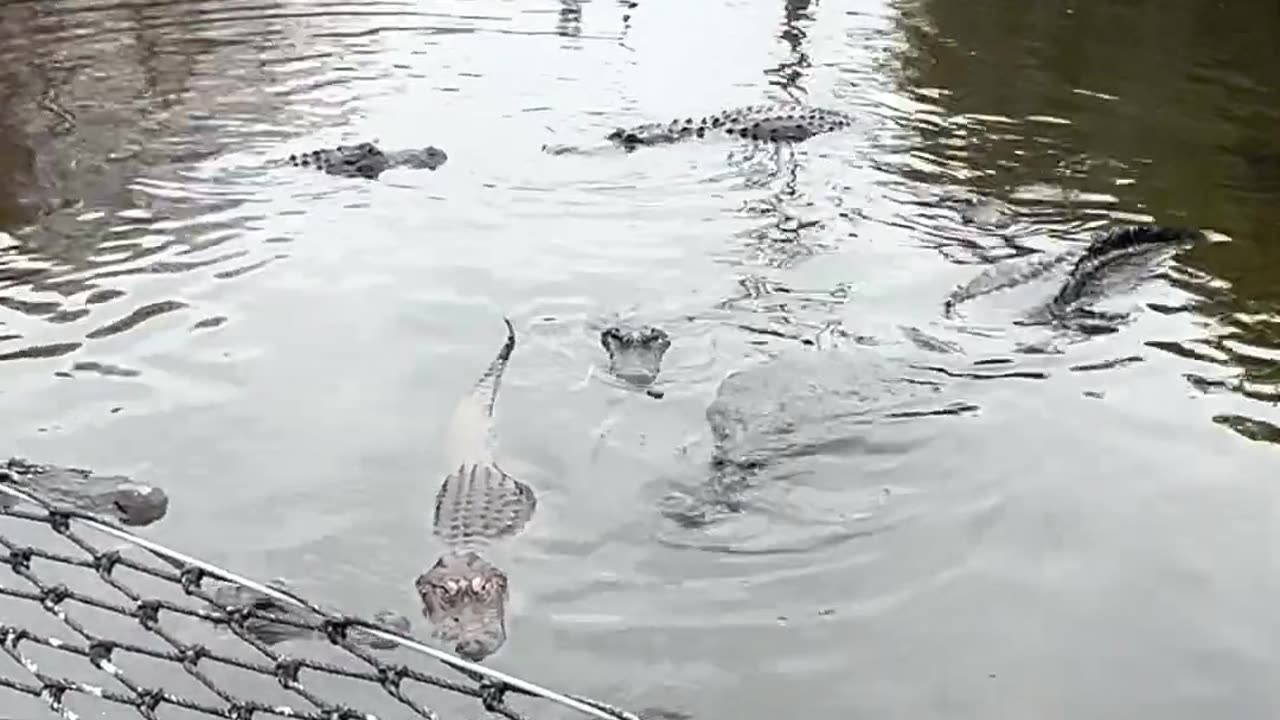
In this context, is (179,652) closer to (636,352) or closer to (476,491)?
(476,491)

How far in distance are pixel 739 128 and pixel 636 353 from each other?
3.74 m

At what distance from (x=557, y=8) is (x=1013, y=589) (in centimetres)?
960

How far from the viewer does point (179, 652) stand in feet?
9.16

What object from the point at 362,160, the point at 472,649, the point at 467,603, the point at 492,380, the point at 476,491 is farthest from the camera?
the point at 362,160

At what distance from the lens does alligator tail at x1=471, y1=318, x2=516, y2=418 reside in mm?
5191

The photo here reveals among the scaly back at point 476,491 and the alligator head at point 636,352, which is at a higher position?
the alligator head at point 636,352

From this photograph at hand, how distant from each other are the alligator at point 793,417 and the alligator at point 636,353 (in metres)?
0.32

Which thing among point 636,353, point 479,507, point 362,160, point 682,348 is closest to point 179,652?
point 479,507

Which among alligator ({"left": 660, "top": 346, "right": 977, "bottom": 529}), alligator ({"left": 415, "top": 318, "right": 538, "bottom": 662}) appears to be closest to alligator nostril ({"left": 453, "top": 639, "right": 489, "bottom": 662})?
alligator ({"left": 415, "top": 318, "right": 538, "bottom": 662})

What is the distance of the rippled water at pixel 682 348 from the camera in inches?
158

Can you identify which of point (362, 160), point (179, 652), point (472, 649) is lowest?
point (472, 649)

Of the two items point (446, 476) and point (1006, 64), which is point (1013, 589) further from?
point (1006, 64)

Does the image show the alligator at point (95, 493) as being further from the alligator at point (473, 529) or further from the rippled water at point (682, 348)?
the alligator at point (473, 529)

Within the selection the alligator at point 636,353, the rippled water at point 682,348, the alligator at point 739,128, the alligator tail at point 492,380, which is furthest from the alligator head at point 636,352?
the alligator at point 739,128
